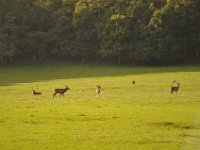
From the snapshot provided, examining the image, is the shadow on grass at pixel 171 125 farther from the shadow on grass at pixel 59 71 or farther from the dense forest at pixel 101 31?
the dense forest at pixel 101 31

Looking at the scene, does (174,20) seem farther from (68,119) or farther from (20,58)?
(68,119)

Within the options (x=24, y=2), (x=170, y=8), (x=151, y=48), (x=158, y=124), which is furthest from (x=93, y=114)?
(x=24, y=2)

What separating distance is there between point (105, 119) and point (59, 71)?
1831 inches

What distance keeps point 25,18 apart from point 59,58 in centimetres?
934

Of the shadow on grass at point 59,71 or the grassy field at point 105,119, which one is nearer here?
the grassy field at point 105,119

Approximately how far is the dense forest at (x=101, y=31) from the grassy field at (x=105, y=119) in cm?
3280

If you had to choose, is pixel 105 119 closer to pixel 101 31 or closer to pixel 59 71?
pixel 59 71

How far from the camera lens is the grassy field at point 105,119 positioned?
64.8 ft

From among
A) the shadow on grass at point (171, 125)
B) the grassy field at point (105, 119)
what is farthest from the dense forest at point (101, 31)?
the shadow on grass at point (171, 125)

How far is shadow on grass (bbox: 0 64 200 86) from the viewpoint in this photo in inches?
2571

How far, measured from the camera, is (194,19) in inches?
3378

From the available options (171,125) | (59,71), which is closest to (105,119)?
(171,125)

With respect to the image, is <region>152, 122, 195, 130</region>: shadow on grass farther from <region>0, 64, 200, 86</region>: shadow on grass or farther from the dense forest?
the dense forest

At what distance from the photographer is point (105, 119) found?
26.7 metres
